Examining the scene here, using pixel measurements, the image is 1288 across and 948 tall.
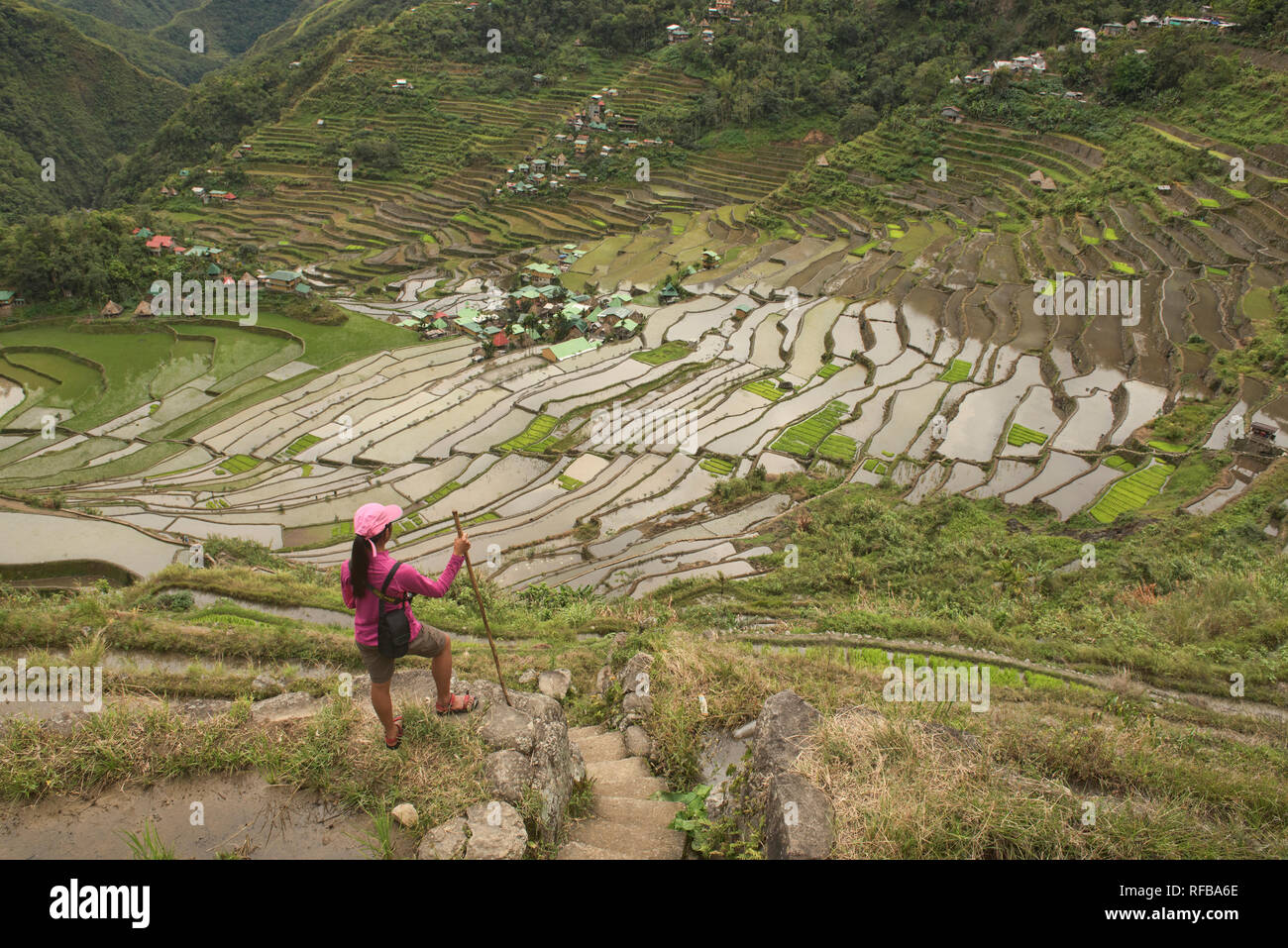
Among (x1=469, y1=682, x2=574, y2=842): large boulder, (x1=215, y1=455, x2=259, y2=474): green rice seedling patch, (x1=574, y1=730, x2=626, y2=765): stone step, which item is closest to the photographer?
(x1=469, y1=682, x2=574, y2=842): large boulder

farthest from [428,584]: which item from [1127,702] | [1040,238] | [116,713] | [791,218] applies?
[791,218]

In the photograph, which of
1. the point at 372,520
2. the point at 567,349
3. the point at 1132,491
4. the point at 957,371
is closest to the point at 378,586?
the point at 372,520

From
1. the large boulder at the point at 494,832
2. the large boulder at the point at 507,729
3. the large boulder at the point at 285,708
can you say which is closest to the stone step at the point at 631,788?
the large boulder at the point at 507,729

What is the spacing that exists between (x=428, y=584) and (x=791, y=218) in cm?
3003

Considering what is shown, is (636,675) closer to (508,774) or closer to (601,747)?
(601,747)

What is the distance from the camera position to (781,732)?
13.9 ft

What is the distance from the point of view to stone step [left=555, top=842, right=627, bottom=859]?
351 centimetres

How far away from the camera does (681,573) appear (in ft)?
38.9

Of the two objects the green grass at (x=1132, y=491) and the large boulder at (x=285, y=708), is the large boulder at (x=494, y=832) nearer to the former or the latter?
the large boulder at (x=285, y=708)

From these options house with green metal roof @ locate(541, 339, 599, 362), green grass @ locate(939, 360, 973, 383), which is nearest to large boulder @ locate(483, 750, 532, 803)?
green grass @ locate(939, 360, 973, 383)

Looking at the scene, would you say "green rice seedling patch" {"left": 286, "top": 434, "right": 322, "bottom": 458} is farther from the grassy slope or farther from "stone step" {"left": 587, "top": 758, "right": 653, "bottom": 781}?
"stone step" {"left": 587, "top": 758, "right": 653, "bottom": 781}

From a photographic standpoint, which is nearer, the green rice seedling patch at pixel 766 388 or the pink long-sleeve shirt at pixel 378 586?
the pink long-sleeve shirt at pixel 378 586

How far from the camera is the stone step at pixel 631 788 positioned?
14.5 feet

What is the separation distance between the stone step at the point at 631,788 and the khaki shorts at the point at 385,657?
4.63 feet
